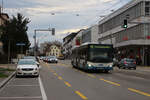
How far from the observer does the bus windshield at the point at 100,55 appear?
1022 inches

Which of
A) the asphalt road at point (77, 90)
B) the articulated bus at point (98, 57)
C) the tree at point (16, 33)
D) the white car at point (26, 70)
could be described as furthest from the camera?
the tree at point (16, 33)

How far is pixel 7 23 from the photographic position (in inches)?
2087

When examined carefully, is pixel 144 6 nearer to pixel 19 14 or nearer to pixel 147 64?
pixel 147 64

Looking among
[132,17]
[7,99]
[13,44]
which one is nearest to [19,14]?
[13,44]

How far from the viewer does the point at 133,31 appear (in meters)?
58.5

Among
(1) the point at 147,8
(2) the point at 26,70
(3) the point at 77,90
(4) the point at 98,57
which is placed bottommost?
(3) the point at 77,90

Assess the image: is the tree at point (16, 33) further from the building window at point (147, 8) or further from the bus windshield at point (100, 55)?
the bus windshield at point (100, 55)

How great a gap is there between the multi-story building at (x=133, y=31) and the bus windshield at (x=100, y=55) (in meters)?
19.9

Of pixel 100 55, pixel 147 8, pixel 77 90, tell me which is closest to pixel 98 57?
pixel 100 55

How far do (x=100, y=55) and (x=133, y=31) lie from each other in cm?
3400

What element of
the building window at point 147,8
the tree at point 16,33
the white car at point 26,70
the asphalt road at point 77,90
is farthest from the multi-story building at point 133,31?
the asphalt road at point 77,90

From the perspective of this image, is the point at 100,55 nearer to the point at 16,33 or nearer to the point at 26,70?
the point at 26,70

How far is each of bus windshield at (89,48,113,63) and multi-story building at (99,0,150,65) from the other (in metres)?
19.9

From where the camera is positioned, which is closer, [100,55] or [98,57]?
[98,57]
